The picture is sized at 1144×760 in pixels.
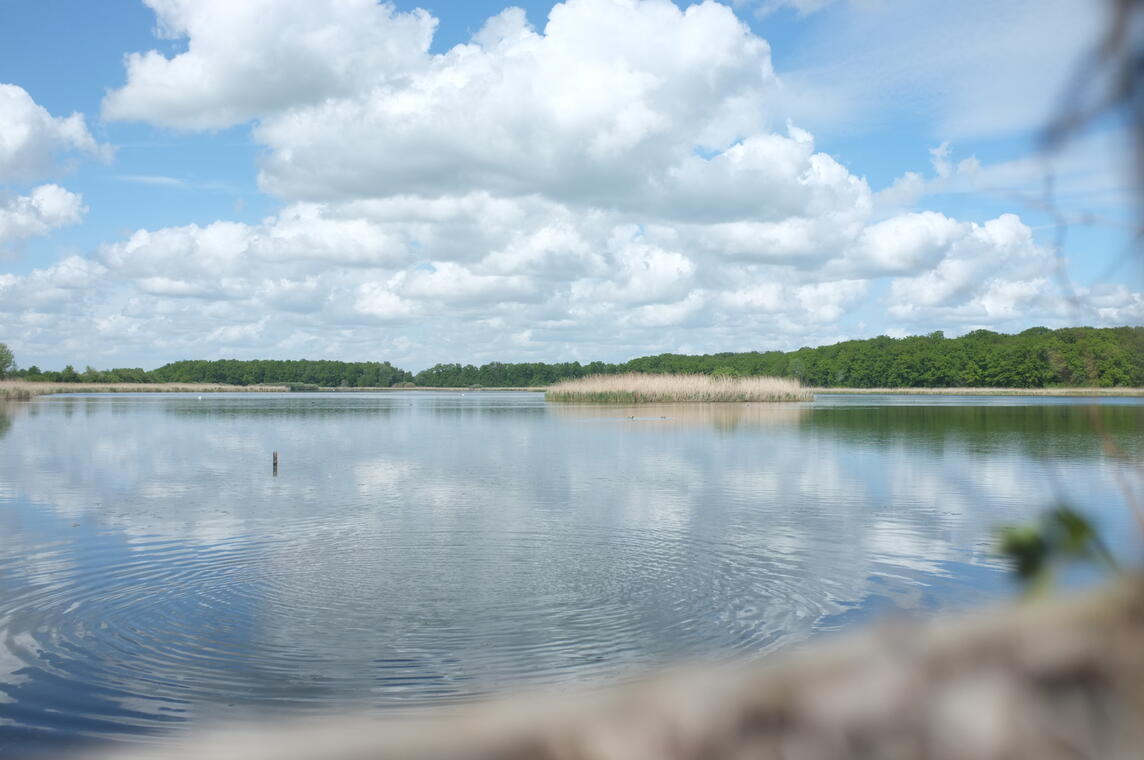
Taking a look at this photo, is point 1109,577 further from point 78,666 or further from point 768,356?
point 768,356

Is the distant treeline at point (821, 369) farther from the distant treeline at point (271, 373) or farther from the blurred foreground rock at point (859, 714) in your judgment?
the blurred foreground rock at point (859, 714)

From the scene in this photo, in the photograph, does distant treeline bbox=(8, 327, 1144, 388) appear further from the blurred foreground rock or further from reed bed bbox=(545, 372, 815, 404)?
the blurred foreground rock

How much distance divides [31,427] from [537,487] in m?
Answer: 24.4

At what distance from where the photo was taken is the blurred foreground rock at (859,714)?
833 mm

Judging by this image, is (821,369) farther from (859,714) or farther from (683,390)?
(859,714)

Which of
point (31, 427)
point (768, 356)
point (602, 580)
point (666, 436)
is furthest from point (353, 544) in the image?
point (768, 356)

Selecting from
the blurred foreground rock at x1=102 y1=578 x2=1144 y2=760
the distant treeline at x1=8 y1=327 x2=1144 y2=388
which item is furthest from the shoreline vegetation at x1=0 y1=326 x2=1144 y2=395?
the blurred foreground rock at x1=102 y1=578 x2=1144 y2=760

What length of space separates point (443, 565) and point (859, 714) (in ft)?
29.0

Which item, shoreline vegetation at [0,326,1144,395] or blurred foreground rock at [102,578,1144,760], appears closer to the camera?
blurred foreground rock at [102,578,1144,760]

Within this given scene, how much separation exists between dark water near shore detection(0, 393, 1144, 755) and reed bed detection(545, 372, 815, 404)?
106ft

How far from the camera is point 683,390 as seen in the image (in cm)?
5266

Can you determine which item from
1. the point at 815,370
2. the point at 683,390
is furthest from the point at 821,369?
the point at 683,390

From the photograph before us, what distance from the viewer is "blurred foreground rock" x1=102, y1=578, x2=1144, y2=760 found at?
83cm

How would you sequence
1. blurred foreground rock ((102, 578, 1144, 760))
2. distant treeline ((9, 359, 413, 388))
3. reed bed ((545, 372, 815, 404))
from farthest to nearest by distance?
distant treeline ((9, 359, 413, 388))
reed bed ((545, 372, 815, 404))
blurred foreground rock ((102, 578, 1144, 760))
